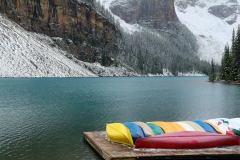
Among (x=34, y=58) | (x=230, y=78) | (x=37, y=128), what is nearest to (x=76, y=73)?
(x=34, y=58)

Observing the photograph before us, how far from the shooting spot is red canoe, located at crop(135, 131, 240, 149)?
20.7 metres

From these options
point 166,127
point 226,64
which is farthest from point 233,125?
point 226,64

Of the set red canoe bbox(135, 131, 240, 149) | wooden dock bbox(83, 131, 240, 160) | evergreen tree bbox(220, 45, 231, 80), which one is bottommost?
wooden dock bbox(83, 131, 240, 160)

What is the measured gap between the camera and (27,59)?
5871 inches

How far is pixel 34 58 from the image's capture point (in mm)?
153000

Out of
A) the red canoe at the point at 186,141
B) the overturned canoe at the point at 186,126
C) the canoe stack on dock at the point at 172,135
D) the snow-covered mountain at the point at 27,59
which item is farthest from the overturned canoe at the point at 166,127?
the snow-covered mountain at the point at 27,59

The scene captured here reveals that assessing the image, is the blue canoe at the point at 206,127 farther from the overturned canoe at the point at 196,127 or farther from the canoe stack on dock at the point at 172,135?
the overturned canoe at the point at 196,127

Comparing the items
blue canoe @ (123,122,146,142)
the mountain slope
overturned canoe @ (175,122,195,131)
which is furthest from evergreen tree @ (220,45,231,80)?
blue canoe @ (123,122,146,142)

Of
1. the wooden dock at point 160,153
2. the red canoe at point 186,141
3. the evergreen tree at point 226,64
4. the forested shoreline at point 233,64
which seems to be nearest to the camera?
the wooden dock at point 160,153

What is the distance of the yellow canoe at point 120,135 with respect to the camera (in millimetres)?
21594

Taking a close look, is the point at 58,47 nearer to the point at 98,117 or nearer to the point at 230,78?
the point at 230,78

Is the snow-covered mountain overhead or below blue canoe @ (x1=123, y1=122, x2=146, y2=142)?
overhead

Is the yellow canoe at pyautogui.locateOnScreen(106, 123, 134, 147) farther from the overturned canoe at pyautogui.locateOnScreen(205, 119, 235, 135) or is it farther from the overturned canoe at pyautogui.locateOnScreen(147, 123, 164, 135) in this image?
the overturned canoe at pyautogui.locateOnScreen(205, 119, 235, 135)

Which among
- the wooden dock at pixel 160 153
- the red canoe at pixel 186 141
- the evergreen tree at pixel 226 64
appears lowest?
the wooden dock at pixel 160 153
